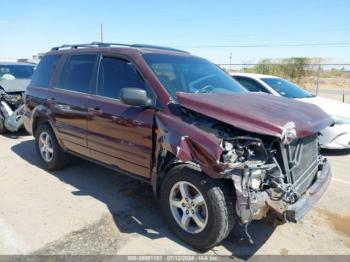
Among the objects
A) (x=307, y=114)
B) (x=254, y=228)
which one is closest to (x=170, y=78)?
(x=307, y=114)

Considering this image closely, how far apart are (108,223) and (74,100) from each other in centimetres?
187

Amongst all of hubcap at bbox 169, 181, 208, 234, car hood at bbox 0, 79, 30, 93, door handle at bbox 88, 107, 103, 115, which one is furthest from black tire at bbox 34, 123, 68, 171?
car hood at bbox 0, 79, 30, 93

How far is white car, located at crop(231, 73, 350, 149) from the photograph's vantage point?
666 centimetres

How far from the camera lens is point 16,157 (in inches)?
259

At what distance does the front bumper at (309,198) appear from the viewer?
304 centimetres

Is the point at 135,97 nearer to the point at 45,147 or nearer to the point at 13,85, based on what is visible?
the point at 45,147

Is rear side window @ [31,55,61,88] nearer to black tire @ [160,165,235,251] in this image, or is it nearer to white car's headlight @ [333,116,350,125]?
black tire @ [160,165,235,251]

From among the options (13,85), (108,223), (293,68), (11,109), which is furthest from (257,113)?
(293,68)

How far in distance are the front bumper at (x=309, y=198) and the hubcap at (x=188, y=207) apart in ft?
2.55

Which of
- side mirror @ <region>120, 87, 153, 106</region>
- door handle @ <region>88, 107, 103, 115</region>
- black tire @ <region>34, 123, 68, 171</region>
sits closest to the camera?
side mirror @ <region>120, 87, 153, 106</region>

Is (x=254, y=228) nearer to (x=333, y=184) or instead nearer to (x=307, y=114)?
(x=307, y=114)

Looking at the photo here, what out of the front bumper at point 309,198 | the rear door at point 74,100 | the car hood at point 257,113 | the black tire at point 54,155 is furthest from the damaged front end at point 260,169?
the black tire at point 54,155

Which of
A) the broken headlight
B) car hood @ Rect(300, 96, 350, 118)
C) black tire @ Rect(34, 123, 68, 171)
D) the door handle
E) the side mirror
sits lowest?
black tire @ Rect(34, 123, 68, 171)

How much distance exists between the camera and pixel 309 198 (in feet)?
11.0
